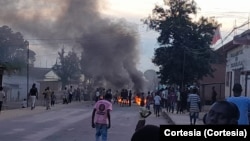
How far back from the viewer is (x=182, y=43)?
45562 millimetres

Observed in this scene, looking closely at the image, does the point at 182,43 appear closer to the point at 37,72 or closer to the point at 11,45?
the point at 11,45

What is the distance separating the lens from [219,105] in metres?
3.64

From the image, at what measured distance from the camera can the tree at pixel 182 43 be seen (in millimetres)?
45625

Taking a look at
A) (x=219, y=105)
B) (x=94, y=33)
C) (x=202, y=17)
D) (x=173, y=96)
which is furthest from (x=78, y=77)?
(x=219, y=105)

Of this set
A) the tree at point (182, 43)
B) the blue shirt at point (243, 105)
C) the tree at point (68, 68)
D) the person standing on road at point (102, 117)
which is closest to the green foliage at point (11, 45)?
the tree at point (68, 68)

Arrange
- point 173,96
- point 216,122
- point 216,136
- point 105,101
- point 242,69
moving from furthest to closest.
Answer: point 173,96
point 242,69
point 105,101
point 216,122
point 216,136

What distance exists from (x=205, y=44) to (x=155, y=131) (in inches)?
1739

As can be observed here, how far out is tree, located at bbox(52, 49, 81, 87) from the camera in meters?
85.9

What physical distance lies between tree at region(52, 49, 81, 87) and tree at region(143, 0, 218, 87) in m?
39.8

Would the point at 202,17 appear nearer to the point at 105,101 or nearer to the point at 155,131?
the point at 105,101

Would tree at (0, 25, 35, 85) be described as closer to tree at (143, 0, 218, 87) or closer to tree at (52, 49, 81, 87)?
tree at (52, 49, 81, 87)

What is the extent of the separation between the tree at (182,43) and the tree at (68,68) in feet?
130

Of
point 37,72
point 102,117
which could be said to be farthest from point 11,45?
point 102,117

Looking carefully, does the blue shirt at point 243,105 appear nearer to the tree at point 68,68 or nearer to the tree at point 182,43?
the tree at point 182,43
